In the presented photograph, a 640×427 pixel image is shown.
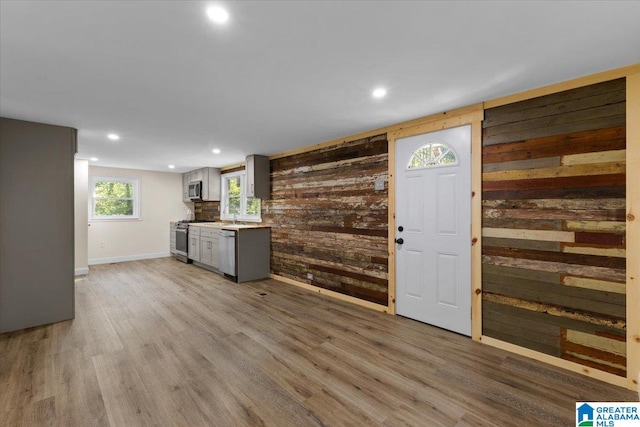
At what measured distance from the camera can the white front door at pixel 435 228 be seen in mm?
2889

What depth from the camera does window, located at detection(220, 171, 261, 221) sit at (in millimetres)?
6046

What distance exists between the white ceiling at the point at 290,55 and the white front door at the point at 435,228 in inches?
16.8

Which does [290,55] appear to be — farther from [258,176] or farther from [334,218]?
[258,176]

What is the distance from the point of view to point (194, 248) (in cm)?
636

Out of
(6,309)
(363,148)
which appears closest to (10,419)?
(6,309)

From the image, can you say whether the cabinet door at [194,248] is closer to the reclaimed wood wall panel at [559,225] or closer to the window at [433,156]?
the window at [433,156]

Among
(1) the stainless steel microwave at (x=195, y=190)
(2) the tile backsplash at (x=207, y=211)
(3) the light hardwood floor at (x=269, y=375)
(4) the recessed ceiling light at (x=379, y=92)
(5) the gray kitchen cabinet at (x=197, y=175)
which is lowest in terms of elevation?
(3) the light hardwood floor at (x=269, y=375)

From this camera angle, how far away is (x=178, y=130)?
3.67 meters

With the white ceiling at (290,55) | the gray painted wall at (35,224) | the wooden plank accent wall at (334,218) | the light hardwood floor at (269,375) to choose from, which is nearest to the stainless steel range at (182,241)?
the wooden plank accent wall at (334,218)

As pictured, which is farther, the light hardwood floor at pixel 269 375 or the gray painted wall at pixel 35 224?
the gray painted wall at pixel 35 224

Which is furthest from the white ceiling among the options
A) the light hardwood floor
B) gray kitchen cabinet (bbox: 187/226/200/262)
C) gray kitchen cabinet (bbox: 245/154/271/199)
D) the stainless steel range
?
the stainless steel range

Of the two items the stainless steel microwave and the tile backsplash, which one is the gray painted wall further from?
the tile backsplash

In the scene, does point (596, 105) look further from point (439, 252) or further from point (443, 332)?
point (443, 332)

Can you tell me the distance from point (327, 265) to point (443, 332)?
185 cm
